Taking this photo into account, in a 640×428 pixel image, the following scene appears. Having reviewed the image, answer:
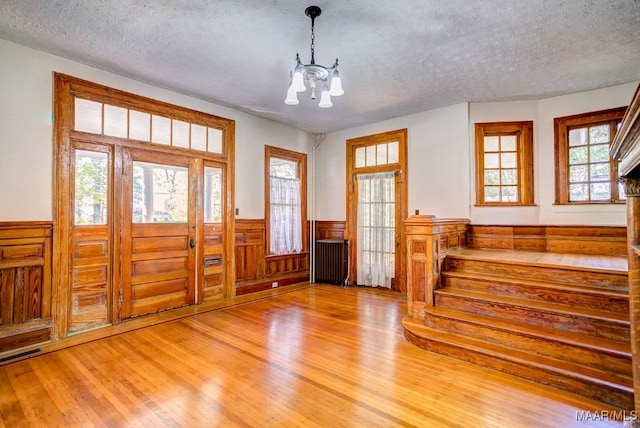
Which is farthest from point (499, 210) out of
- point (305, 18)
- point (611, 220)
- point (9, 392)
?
point (9, 392)

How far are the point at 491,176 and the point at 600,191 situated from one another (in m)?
1.38

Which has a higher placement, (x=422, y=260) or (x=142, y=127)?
(x=142, y=127)

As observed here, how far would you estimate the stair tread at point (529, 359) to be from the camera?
2.28 meters

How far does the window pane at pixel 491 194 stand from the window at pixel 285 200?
328 cm

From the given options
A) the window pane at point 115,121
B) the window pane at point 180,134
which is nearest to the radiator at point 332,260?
the window pane at point 180,134

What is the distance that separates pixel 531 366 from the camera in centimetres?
253

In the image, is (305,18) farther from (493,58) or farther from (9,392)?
(9,392)

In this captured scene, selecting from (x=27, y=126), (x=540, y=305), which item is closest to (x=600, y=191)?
(x=540, y=305)

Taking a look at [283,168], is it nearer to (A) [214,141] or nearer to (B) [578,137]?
(A) [214,141]

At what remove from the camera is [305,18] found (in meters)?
2.82

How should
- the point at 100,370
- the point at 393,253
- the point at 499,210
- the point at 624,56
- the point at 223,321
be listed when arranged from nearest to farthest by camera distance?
the point at 100,370, the point at 624,56, the point at 223,321, the point at 499,210, the point at 393,253

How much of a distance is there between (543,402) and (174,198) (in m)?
4.51

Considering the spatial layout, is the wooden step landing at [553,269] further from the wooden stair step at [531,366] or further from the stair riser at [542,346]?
the wooden stair step at [531,366]

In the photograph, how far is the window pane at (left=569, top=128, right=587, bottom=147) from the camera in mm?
4585
